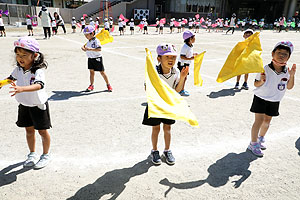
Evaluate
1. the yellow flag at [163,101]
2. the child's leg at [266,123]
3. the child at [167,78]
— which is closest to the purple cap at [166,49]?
the child at [167,78]

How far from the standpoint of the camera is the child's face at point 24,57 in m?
2.74

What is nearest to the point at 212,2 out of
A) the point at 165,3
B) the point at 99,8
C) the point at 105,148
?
the point at 165,3

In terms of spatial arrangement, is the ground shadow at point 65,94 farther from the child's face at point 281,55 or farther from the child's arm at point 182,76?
the child's face at point 281,55

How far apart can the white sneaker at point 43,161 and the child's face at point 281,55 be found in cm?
344

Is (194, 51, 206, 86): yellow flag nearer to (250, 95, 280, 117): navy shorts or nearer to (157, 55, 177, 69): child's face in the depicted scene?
(250, 95, 280, 117): navy shorts

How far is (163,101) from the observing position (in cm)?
288

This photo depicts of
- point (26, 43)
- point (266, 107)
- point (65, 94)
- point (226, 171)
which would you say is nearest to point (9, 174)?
point (26, 43)

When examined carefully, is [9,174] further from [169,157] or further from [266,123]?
[266,123]

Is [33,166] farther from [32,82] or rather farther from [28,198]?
[32,82]

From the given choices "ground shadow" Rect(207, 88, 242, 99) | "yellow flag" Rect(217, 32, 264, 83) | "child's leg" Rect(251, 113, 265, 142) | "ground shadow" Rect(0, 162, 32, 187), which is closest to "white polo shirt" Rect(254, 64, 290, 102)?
"yellow flag" Rect(217, 32, 264, 83)

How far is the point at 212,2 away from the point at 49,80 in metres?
41.7

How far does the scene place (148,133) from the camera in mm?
4207

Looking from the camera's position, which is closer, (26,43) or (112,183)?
(26,43)

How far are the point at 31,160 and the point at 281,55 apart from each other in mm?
3673
